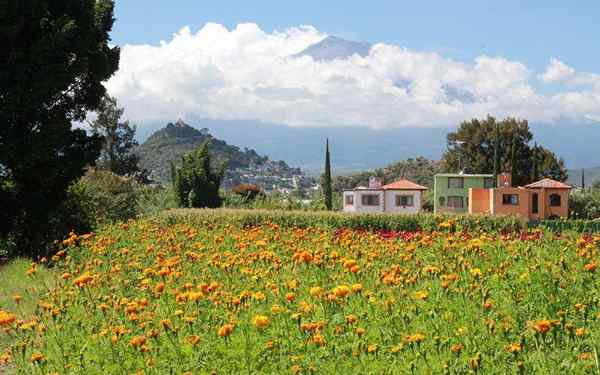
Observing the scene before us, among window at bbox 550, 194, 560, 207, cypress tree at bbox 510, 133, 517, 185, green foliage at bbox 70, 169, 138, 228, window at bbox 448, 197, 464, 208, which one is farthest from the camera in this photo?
cypress tree at bbox 510, 133, 517, 185

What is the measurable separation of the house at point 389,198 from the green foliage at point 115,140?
17023 millimetres

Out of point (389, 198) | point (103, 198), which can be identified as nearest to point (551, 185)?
point (389, 198)

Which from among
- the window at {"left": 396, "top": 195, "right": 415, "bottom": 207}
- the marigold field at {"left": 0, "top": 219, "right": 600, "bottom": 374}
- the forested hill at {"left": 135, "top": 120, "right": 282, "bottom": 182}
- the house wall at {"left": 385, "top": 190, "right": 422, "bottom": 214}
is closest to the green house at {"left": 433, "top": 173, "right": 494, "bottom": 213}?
the house wall at {"left": 385, "top": 190, "right": 422, "bottom": 214}

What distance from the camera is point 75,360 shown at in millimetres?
5340

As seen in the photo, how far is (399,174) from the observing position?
291 ft

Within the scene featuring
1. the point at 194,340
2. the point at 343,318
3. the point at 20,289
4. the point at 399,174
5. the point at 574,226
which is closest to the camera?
the point at 194,340

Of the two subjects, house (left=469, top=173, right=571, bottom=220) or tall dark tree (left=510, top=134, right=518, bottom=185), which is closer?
house (left=469, top=173, right=571, bottom=220)

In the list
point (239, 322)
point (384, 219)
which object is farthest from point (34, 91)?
point (239, 322)

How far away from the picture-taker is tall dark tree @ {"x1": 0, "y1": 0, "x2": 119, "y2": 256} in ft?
Answer: 48.7

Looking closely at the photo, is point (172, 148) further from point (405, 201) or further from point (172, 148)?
point (405, 201)

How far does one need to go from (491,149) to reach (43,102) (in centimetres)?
5376

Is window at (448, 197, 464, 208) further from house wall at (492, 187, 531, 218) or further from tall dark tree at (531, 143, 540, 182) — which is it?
tall dark tree at (531, 143, 540, 182)

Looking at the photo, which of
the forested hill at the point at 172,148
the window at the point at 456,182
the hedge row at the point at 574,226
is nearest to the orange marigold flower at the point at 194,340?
the hedge row at the point at 574,226

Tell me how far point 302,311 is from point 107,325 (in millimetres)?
1663
